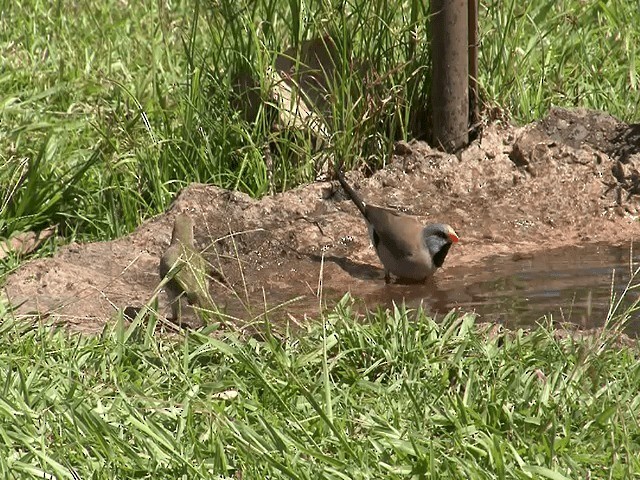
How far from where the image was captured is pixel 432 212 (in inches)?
268

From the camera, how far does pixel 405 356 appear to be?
4.31 metres

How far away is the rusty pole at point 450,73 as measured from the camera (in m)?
6.61

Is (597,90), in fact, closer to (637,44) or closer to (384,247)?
(637,44)

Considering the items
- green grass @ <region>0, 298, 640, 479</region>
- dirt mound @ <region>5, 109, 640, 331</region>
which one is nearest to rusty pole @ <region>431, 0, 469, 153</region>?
dirt mound @ <region>5, 109, 640, 331</region>

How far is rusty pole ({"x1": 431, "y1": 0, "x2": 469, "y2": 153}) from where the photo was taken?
21.7 ft

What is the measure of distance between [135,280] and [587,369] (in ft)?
8.74

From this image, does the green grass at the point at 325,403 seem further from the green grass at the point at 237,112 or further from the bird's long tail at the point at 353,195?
the green grass at the point at 237,112

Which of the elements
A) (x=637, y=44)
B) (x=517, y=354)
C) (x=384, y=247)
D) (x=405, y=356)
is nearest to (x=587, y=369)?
(x=517, y=354)

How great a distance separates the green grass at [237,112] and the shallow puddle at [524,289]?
0.97 metres

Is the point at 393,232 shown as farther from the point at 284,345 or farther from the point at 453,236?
the point at 284,345

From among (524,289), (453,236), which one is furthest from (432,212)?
(524,289)

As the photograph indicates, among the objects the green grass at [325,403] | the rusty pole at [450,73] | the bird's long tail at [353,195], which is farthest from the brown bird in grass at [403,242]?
the green grass at [325,403]

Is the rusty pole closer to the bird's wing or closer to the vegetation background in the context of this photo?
the vegetation background

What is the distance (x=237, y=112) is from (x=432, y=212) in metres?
1.24
